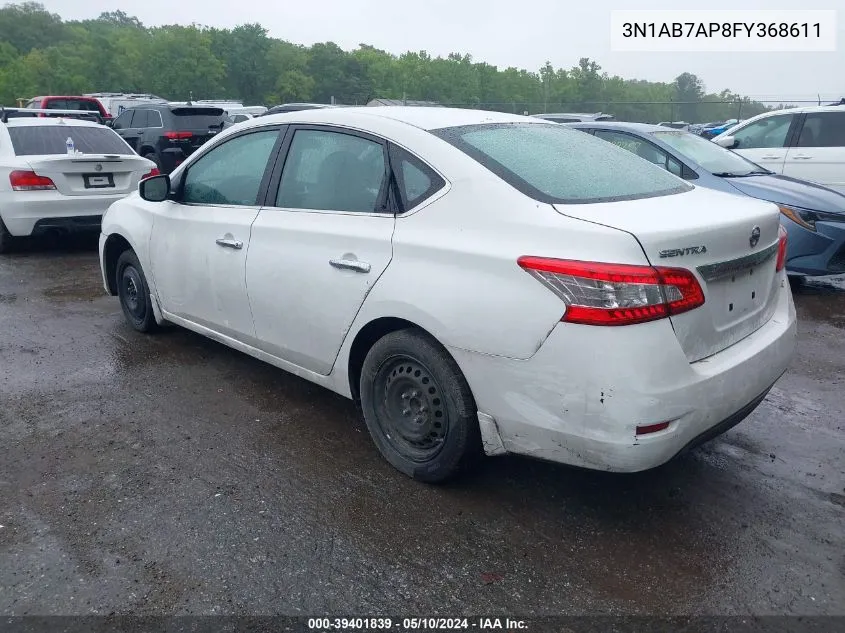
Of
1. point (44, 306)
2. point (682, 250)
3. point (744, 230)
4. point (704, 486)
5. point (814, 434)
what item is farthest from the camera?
point (44, 306)

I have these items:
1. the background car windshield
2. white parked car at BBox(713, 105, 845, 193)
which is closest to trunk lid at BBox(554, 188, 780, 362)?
the background car windshield

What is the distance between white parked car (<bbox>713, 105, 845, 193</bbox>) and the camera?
8.97m

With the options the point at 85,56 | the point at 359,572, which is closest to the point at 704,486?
the point at 359,572

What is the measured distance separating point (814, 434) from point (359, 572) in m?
2.59

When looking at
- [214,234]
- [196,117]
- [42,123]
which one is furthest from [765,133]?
[196,117]

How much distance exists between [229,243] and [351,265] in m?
1.07

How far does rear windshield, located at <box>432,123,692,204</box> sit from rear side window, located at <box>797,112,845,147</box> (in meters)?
6.71

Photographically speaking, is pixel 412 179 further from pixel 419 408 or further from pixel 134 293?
pixel 134 293

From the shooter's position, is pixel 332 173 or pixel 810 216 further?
pixel 810 216

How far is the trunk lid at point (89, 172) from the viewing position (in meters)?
8.01

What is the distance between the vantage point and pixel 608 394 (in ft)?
8.34

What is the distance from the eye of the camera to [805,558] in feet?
8.96

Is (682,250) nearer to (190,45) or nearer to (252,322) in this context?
(252,322)

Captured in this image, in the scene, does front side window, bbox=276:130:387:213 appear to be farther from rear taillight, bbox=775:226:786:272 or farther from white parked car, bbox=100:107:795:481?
rear taillight, bbox=775:226:786:272
